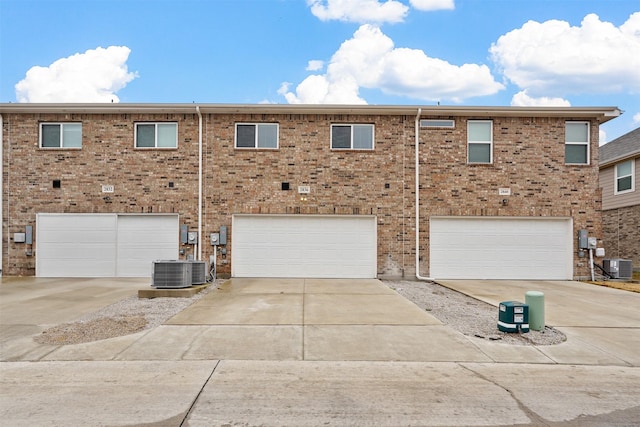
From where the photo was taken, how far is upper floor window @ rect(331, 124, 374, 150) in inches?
488

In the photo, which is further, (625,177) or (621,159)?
(625,177)

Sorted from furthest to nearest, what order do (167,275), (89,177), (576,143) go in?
(576,143), (89,177), (167,275)

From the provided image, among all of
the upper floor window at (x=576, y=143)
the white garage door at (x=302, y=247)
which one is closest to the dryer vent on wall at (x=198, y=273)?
the white garage door at (x=302, y=247)

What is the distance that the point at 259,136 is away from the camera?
12.4 metres

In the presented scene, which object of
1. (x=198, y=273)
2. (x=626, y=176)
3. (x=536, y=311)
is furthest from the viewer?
Result: (x=626, y=176)

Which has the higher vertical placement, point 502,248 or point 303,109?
point 303,109

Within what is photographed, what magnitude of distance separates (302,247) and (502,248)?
678 cm

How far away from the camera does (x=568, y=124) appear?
12.5 m

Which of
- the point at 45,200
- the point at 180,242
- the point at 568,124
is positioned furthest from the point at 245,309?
the point at 568,124

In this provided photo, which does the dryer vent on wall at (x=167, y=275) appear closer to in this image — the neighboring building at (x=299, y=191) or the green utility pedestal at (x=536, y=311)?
the neighboring building at (x=299, y=191)

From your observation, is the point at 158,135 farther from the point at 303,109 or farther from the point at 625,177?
the point at 625,177

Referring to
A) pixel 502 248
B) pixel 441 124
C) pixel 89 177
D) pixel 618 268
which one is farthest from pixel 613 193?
pixel 89 177

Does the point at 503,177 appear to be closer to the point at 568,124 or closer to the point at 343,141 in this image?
the point at 568,124

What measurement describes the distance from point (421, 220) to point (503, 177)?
3.14 meters
